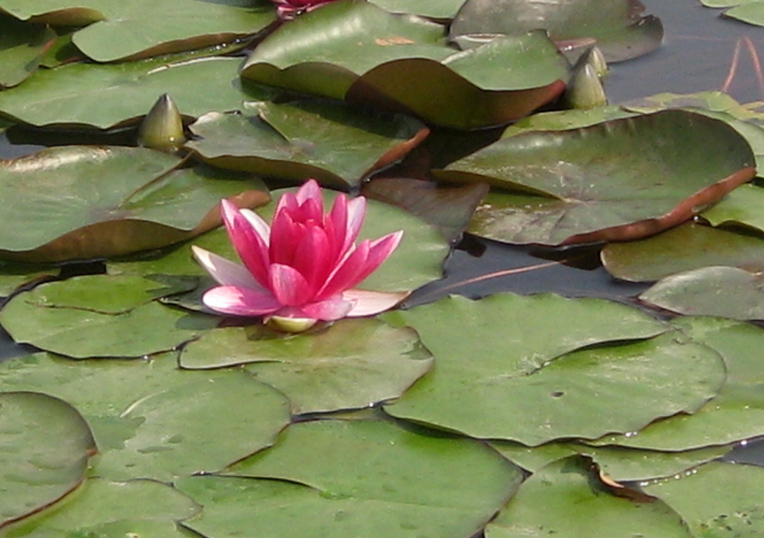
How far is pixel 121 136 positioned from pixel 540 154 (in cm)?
105

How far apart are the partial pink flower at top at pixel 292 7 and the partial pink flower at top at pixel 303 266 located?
1.27 meters

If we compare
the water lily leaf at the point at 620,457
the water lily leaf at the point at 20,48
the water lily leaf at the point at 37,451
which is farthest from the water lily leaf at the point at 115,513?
the water lily leaf at the point at 20,48

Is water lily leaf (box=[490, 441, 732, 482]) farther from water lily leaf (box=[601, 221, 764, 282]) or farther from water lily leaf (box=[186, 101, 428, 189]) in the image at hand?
water lily leaf (box=[186, 101, 428, 189])

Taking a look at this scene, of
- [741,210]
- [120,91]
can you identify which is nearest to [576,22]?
[741,210]

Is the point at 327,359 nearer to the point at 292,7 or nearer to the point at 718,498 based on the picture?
the point at 718,498

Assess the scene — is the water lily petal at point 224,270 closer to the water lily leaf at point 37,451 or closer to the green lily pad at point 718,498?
the water lily leaf at point 37,451

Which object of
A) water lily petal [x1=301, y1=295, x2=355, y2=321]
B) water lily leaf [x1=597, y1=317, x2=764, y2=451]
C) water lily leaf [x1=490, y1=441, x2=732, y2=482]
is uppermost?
water lily petal [x1=301, y1=295, x2=355, y2=321]

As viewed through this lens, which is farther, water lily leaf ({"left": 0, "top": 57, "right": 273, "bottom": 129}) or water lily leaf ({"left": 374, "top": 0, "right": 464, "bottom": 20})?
water lily leaf ({"left": 374, "top": 0, "right": 464, "bottom": 20})

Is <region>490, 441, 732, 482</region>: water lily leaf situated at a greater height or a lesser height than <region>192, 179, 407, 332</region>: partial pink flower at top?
lesser

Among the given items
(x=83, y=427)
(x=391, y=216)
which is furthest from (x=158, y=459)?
(x=391, y=216)

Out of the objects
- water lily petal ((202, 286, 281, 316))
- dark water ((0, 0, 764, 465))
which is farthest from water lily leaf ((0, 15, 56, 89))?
water lily petal ((202, 286, 281, 316))

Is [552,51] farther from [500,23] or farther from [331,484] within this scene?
[331,484]

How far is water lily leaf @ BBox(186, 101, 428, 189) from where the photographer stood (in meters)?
2.46

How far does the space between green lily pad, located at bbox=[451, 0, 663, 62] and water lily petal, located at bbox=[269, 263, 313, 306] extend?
135 centimetres
